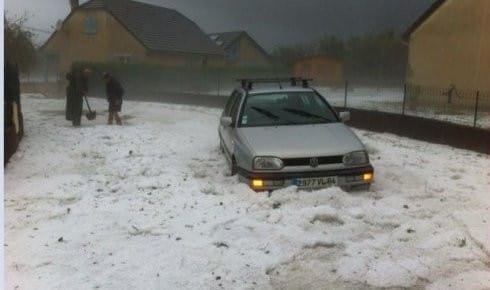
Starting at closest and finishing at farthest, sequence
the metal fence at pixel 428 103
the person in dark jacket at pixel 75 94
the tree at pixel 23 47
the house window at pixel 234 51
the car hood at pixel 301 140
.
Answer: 1. the car hood at pixel 301 140
2. the tree at pixel 23 47
3. the person in dark jacket at pixel 75 94
4. the metal fence at pixel 428 103
5. the house window at pixel 234 51

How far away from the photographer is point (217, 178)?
755 centimetres

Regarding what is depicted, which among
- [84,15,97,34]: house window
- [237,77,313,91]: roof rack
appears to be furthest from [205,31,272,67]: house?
[237,77,313,91]: roof rack

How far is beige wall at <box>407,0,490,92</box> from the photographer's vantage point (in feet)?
66.7

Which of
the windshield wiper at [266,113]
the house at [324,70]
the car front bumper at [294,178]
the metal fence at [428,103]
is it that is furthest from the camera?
the house at [324,70]

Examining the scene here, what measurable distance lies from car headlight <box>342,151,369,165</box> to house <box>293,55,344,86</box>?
15.1 m

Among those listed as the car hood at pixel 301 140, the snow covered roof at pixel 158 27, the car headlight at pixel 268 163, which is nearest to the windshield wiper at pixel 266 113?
the car hood at pixel 301 140

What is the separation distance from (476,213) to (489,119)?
9507 mm

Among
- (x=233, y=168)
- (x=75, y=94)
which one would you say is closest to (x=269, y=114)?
(x=233, y=168)

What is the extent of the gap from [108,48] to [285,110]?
56.3ft

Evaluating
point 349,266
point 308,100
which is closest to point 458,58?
point 308,100

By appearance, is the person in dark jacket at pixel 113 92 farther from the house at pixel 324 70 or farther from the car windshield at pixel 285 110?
the house at pixel 324 70

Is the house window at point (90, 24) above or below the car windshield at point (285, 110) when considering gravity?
above

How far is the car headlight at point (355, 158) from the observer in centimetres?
637

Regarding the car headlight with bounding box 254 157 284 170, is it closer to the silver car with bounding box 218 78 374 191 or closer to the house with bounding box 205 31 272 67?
the silver car with bounding box 218 78 374 191
